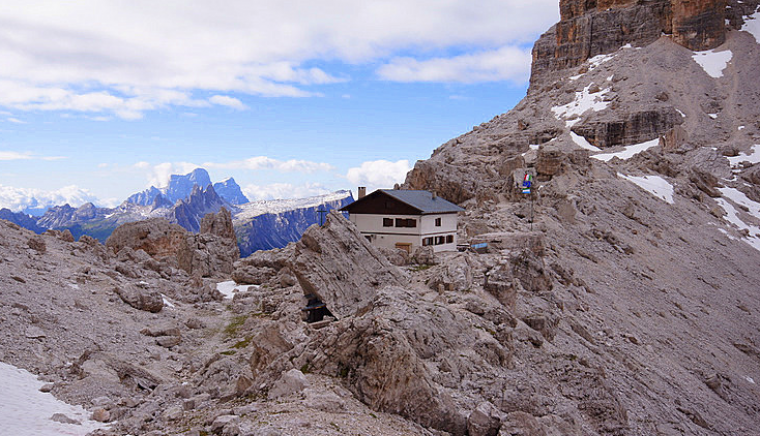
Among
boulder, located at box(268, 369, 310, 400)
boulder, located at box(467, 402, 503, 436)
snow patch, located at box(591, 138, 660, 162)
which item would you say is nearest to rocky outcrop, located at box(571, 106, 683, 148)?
snow patch, located at box(591, 138, 660, 162)

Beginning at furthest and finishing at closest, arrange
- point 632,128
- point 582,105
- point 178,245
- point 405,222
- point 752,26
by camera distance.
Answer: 1. point 752,26
2. point 582,105
3. point 632,128
4. point 178,245
5. point 405,222

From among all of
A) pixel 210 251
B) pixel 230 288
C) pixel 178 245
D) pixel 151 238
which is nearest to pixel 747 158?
pixel 210 251

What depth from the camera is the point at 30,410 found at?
54.2 ft

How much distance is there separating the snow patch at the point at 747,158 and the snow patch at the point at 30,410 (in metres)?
115

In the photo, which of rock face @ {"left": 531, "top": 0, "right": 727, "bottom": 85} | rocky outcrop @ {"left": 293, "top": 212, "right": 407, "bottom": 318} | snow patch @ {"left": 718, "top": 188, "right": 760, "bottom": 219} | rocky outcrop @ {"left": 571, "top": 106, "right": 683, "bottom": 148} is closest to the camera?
rocky outcrop @ {"left": 293, "top": 212, "right": 407, "bottom": 318}

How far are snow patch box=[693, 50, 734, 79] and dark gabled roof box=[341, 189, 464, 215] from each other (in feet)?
403

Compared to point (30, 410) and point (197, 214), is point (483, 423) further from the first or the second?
point (197, 214)

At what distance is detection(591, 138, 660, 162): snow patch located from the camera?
10606 cm

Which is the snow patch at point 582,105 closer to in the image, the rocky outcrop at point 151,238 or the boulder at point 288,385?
the rocky outcrop at point 151,238

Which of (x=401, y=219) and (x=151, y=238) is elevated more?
(x=401, y=219)

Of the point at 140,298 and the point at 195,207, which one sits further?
the point at 195,207

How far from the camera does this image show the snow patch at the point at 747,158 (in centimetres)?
10319

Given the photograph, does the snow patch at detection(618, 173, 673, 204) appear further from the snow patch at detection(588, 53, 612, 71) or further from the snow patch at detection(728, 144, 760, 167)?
the snow patch at detection(588, 53, 612, 71)

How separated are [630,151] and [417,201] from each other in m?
84.1
